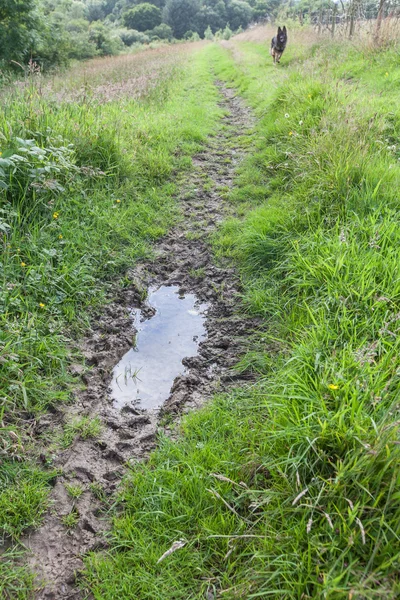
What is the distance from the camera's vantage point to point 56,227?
402cm

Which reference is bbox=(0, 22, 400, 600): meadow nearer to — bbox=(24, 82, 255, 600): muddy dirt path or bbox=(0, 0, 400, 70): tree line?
bbox=(24, 82, 255, 600): muddy dirt path

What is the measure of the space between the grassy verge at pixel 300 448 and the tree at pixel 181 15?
228 feet

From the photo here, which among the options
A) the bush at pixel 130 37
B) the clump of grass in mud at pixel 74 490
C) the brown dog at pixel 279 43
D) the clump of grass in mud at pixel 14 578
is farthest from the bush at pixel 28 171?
the bush at pixel 130 37

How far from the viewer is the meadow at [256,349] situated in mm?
1662

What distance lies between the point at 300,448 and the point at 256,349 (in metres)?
1.27

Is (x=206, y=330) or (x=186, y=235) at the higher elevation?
(x=186, y=235)

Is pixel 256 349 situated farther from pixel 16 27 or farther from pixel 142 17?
pixel 142 17

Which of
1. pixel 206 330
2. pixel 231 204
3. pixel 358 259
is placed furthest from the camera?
pixel 231 204

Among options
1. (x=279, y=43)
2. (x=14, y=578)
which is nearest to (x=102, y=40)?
(x=279, y=43)

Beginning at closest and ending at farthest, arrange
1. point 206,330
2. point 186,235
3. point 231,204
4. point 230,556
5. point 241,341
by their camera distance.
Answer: point 230,556, point 241,341, point 206,330, point 186,235, point 231,204

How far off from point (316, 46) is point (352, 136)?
34.9ft

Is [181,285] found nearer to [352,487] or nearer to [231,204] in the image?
[231,204]

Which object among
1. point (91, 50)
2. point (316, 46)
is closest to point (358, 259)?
point (316, 46)

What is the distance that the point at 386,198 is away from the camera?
3.73 m
